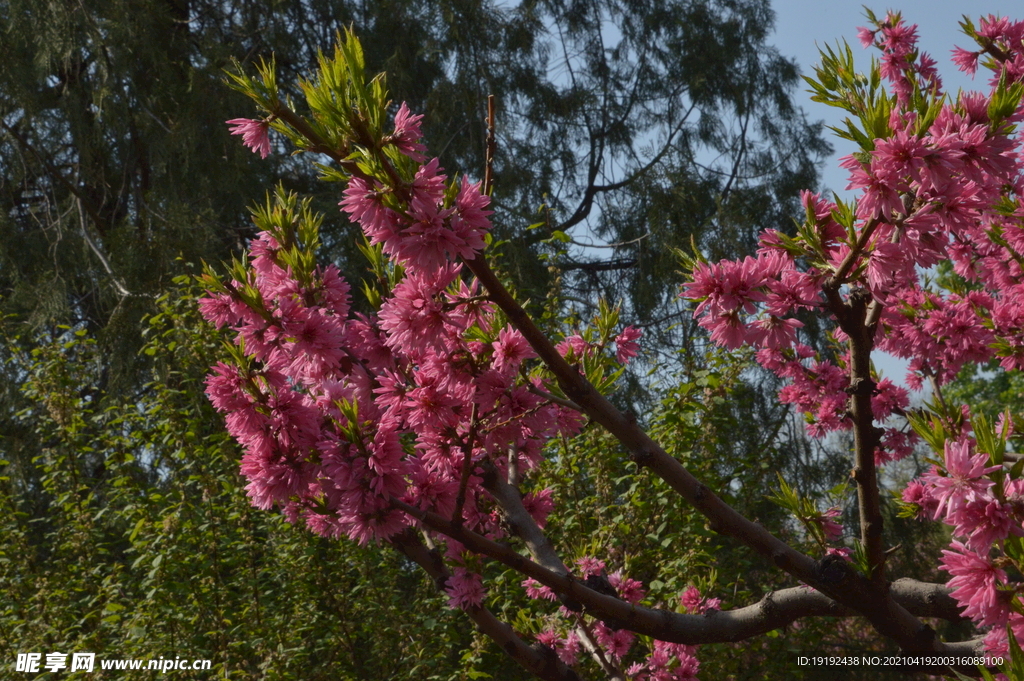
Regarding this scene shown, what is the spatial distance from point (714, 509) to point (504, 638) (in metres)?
0.62

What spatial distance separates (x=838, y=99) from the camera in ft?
4.58

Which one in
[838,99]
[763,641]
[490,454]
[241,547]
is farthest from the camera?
[763,641]

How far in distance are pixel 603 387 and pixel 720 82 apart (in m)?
6.03

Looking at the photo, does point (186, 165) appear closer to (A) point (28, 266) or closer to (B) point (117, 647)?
(A) point (28, 266)

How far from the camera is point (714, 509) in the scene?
1461 mm

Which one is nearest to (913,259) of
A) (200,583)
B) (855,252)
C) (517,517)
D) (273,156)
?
(855,252)

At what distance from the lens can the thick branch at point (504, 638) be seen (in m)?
1.80

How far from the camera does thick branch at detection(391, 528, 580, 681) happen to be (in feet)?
5.90

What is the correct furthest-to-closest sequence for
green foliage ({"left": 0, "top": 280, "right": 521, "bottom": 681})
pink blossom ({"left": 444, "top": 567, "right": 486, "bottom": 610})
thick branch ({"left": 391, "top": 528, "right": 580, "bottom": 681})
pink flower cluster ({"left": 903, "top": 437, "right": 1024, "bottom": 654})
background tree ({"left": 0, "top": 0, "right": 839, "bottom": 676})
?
background tree ({"left": 0, "top": 0, "right": 839, "bottom": 676}) < green foliage ({"left": 0, "top": 280, "right": 521, "bottom": 681}) < pink blossom ({"left": 444, "top": 567, "right": 486, "bottom": 610}) < thick branch ({"left": 391, "top": 528, "right": 580, "bottom": 681}) < pink flower cluster ({"left": 903, "top": 437, "right": 1024, "bottom": 654})

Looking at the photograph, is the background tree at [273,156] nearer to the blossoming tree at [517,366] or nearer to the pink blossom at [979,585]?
the blossoming tree at [517,366]

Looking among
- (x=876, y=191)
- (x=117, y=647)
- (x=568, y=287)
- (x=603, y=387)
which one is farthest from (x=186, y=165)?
(x=876, y=191)

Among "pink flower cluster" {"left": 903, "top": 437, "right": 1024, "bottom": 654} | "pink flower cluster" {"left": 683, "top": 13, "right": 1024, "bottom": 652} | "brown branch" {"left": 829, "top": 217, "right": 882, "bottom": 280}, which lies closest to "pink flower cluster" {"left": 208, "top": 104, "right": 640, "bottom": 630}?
"pink flower cluster" {"left": 683, "top": 13, "right": 1024, "bottom": 652}

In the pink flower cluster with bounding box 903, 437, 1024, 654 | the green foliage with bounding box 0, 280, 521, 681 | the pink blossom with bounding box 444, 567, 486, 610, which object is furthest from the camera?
the green foliage with bounding box 0, 280, 521, 681

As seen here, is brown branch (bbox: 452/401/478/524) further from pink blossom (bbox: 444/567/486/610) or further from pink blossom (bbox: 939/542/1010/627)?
pink blossom (bbox: 939/542/1010/627)
